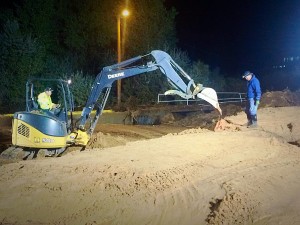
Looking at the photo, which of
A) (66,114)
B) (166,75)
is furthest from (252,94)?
(66,114)

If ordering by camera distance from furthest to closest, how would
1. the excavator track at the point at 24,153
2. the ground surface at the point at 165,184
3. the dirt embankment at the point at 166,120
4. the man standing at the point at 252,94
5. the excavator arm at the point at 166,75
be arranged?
1. the dirt embankment at the point at 166,120
2. the man standing at the point at 252,94
3. the excavator track at the point at 24,153
4. the excavator arm at the point at 166,75
5. the ground surface at the point at 165,184

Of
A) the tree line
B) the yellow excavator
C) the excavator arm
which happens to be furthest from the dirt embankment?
the excavator arm

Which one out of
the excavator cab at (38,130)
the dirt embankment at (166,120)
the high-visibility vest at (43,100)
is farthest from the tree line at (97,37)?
the excavator cab at (38,130)

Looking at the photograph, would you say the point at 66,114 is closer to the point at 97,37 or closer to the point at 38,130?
the point at 38,130

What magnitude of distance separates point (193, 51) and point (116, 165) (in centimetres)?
4964

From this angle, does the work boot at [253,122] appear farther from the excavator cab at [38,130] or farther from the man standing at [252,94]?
the excavator cab at [38,130]

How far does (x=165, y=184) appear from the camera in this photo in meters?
7.72

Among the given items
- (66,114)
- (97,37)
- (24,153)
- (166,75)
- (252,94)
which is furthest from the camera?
(97,37)

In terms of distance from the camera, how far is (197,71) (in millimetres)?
29469

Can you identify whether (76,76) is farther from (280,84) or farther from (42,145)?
(280,84)

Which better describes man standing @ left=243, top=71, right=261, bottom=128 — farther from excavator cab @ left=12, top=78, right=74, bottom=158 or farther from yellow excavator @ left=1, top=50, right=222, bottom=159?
excavator cab @ left=12, top=78, right=74, bottom=158

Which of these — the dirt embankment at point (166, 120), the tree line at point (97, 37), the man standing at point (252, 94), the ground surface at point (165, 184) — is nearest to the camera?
the ground surface at point (165, 184)

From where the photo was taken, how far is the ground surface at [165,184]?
652 centimetres

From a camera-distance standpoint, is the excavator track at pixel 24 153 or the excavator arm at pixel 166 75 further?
the excavator track at pixel 24 153
